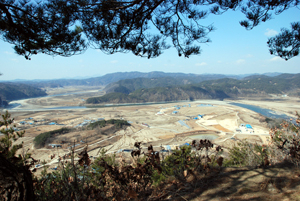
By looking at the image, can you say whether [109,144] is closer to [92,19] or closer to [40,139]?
[40,139]

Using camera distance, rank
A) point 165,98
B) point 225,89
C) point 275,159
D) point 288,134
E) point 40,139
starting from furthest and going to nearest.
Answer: point 225,89 → point 165,98 → point 40,139 → point 288,134 → point 275,159

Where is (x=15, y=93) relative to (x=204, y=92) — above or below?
above

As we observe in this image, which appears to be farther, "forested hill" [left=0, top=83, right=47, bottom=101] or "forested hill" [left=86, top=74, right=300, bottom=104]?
"forested hill" [left=0, top=83, right=47, bottom=101]

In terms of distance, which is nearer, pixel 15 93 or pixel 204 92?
pixel 204 92

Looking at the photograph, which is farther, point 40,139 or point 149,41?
point 40,139

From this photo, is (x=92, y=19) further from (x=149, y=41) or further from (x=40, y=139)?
(x=40, y=139)

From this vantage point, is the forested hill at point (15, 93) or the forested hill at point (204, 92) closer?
the forested hill at point (204, 92)

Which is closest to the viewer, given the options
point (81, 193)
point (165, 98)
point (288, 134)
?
point (81, 193)

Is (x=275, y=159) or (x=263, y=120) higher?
(x=275, y=159)

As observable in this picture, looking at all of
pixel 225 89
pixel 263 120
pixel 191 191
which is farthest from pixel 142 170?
pixel 225 89
